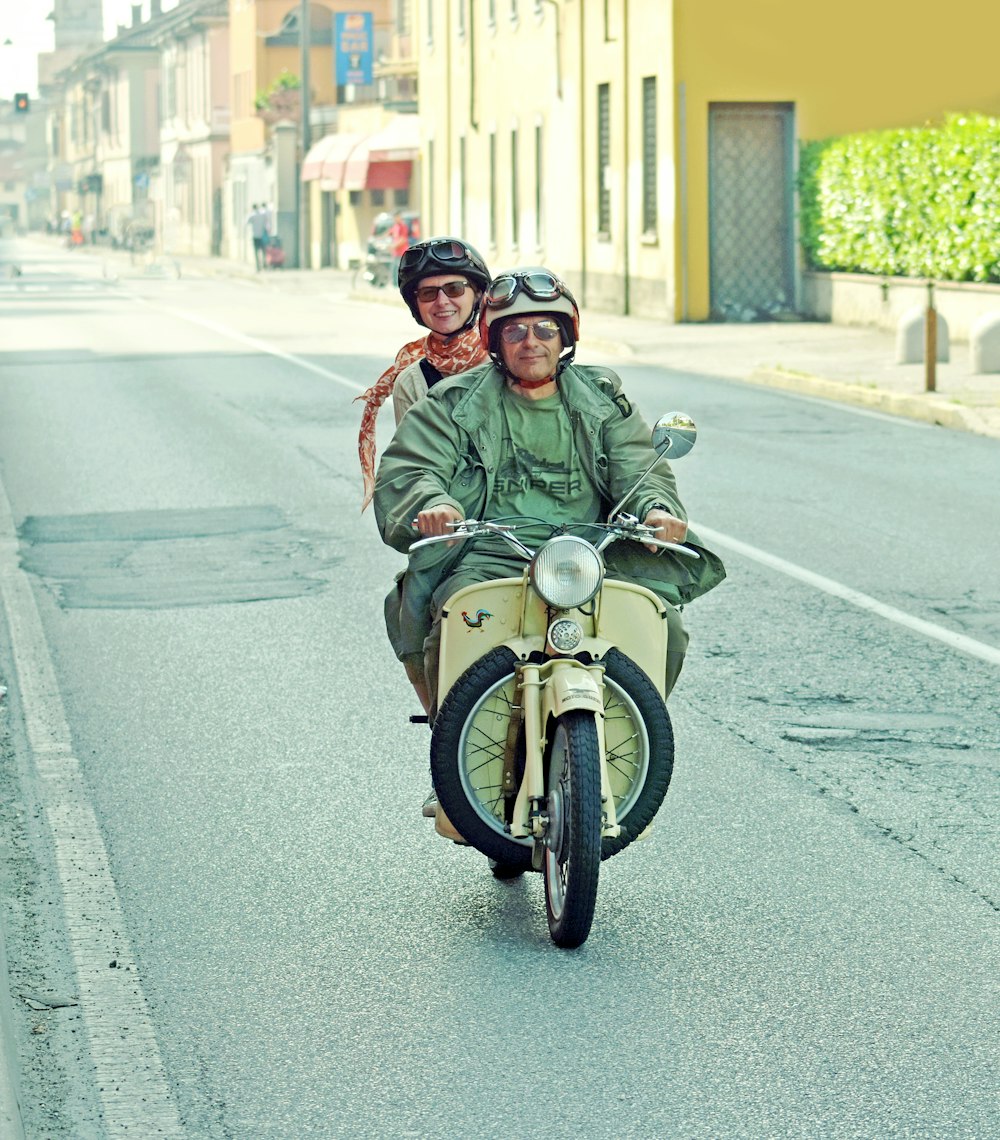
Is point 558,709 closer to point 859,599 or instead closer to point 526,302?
point 526,302

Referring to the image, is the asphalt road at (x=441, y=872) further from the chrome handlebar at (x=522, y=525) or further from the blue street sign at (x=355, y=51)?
the blue street sign at (x=355, y=51)

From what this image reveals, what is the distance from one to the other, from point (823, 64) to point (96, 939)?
29736 millimetres

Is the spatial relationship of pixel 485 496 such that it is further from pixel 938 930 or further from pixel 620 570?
pixel 938 930

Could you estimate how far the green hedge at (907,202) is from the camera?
26391mm

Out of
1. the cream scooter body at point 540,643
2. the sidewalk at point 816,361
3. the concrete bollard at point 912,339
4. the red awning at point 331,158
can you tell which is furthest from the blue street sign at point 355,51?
the cream scooter body at point 540,643

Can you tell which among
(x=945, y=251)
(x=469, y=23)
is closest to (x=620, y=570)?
(x=945, y=251)

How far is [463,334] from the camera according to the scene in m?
6.13

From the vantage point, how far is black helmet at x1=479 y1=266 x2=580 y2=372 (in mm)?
5512

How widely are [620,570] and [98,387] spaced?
18335 millimetres

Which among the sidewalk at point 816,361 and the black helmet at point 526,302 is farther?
the sidewalk at point 816,361

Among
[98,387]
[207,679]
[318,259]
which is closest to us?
[207,679]

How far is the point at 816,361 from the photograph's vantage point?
2495cm

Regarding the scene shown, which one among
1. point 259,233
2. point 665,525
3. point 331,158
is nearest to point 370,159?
point 331,158

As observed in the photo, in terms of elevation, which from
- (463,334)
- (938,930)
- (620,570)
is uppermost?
(463,334)
